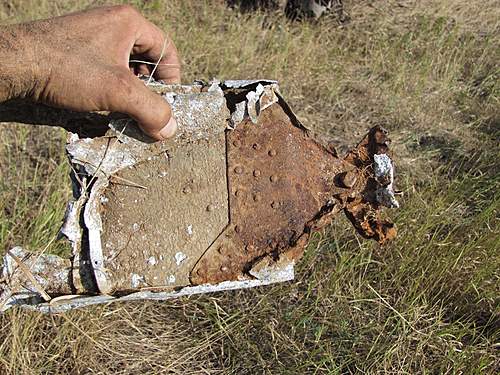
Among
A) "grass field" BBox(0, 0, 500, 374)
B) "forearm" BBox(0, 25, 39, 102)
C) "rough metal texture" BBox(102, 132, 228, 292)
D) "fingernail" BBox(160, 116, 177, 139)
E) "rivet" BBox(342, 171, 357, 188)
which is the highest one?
"forearm" BBox(0, 25, 39, 102)

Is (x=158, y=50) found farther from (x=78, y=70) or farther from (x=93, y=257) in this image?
(x=93, y=257)

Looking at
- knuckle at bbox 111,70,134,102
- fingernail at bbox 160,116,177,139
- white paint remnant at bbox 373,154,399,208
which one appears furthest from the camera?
white paint remnant at bbox 373,154,399,208

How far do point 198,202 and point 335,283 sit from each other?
1.06 metres

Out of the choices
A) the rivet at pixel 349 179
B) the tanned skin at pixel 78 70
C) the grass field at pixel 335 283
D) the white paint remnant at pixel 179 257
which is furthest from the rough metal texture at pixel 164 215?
the grass field at pixel 335 283

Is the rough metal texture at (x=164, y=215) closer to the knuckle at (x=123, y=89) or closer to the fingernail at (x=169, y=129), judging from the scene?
the fingernail at (x=169, y=129)

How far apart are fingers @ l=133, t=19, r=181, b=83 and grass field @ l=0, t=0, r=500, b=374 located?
89 centimetres

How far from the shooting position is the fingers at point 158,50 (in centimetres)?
167

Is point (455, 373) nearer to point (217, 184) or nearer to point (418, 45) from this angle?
point (217, 184)

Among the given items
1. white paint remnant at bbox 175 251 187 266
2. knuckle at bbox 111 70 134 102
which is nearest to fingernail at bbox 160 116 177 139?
knuckle at bbox 111 70 134 102

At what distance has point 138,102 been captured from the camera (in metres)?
1.37

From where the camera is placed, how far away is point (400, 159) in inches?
130

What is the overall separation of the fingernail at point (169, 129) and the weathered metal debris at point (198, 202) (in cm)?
4

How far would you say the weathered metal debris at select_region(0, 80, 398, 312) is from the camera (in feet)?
4.75

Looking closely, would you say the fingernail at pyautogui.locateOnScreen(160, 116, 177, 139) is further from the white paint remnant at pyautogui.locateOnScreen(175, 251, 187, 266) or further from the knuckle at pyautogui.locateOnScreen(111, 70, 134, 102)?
the white paint remnant at pyautogui.locateOnScreen(175, 251, 187, 266)
